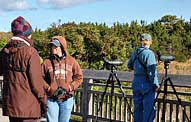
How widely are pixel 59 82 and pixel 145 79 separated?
57.7 inches

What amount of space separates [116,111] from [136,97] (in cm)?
120

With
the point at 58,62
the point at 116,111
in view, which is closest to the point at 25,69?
the point at 58,62

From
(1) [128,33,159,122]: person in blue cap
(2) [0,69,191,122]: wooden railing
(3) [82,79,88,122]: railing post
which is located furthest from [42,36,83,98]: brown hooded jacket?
(3) [82,79,88,122]: railing post

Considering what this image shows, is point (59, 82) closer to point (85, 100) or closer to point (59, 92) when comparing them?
point (59, 92)

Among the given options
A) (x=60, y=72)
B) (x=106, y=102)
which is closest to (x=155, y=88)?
(x=60, y=72)

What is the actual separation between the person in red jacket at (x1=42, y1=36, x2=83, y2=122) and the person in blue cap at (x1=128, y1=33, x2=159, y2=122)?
1165 millimetres

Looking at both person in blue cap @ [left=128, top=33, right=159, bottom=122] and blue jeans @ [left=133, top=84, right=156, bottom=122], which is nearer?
person in blue cap @ [left=128, top=33, right=159, bottom=122]

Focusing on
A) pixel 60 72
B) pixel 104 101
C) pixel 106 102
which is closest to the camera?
pixel 60 72

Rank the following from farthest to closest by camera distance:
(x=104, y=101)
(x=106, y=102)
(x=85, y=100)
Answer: (x=85, y=100) < (x=104, y=101) < (x=106, y=102)

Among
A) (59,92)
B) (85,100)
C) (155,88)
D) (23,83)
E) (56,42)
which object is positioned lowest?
(85,100)

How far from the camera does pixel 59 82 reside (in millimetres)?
6613

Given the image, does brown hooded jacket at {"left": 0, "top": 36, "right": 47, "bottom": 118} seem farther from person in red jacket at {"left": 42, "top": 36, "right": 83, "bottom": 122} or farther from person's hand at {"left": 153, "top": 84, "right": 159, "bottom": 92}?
person's hand at {"left": 153, "top": 84, "right": 159, "bottom": 92}

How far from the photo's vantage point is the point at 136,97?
299 inches

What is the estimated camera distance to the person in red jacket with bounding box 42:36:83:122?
6547mm
